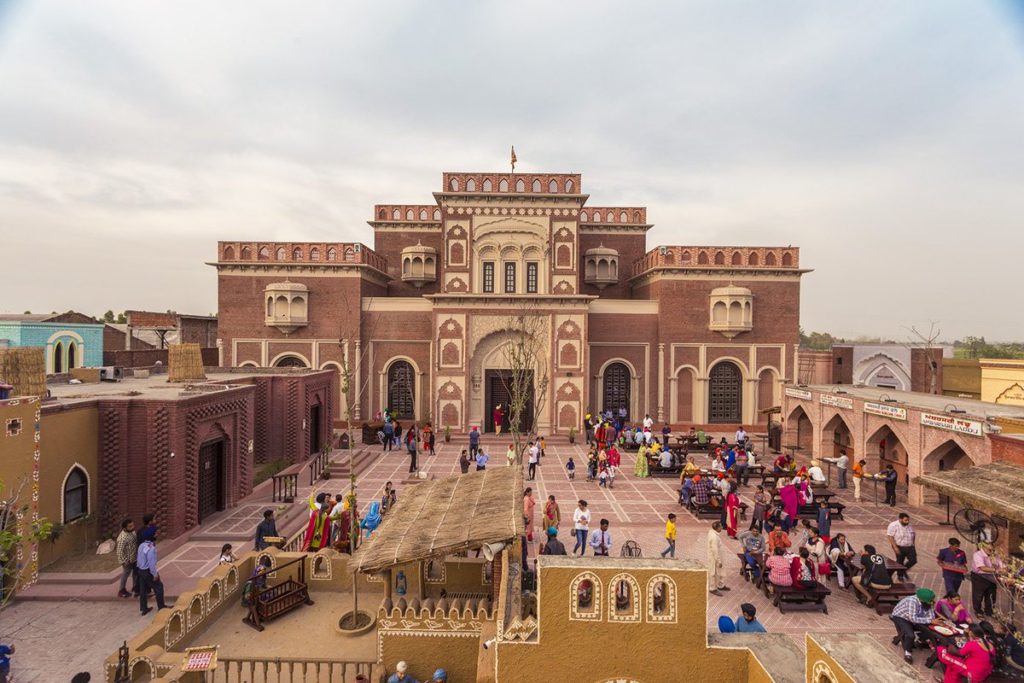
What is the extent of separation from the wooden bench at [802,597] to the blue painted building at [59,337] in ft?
110

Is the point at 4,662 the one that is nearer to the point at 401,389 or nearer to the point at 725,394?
the point at 401,389

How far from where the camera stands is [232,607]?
9.63 m

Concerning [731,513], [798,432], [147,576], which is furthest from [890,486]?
[147,576]

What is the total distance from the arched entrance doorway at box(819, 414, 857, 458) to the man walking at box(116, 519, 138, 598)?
2347 centimetres

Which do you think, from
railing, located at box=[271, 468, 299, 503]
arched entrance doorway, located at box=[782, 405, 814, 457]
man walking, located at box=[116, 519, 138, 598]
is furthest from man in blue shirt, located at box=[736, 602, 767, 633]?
arched entrance doorway, located at box=[782, 405, 814, 457]

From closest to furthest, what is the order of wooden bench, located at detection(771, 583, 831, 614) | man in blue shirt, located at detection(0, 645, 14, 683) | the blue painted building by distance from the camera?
1. man in blue shirt, located at detection(0, 645, 14, 683)
2. wooden bench, located at detection(771, 583, 831, 614)
3. the blue painted building

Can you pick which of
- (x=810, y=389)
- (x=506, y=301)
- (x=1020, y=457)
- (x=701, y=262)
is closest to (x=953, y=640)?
(x=1020, y=457)

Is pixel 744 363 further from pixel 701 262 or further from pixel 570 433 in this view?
pixel 570 433

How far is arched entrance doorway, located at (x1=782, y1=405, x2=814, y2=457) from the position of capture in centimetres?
2498

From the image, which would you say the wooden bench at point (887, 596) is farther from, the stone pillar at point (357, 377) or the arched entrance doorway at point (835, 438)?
the stone pillar at point (357, 377)

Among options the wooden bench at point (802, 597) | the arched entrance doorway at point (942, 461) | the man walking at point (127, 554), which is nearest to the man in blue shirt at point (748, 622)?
the wooden bench at point (802, 597)

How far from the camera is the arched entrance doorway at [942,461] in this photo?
1602 cm

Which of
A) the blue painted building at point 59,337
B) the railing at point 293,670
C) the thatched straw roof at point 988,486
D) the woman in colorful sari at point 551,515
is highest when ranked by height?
the blue painted building at point 59,337

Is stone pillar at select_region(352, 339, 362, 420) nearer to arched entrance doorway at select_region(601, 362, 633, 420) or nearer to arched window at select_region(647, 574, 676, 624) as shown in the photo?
arched entrance doorway at select_region(601, 362, 633, 420)
